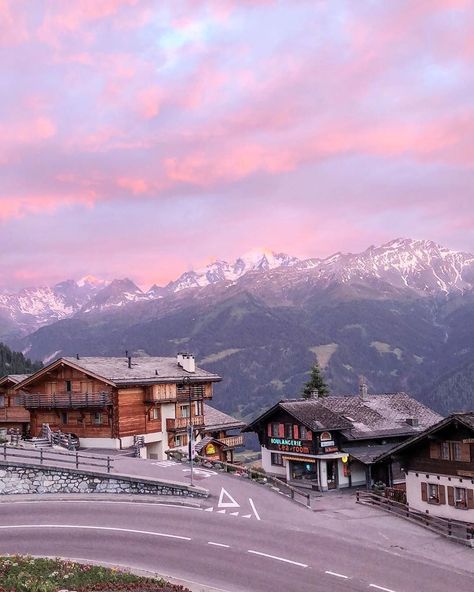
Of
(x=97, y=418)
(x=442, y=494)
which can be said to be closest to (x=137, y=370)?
(x=97, y=418)

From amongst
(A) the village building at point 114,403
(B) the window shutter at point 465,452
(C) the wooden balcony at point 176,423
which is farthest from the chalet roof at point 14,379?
(B) the window shutter at point 465,452

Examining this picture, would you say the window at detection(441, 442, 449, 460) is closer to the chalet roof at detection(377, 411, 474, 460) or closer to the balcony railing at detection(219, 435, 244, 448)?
the chalet roof at detection(377, 411, 474, 460)

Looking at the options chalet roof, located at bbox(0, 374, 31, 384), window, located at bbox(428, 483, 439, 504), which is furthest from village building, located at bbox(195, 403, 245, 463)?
window, located at bbox(428, 483, 439, 504)

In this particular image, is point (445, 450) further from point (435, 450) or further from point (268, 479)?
point (268, 479)

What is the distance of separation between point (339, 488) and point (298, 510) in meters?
17.5

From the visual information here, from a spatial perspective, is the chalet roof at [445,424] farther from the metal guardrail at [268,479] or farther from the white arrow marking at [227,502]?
the white arrow marking at [227,502]

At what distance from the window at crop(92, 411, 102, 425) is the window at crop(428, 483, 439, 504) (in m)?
29.8

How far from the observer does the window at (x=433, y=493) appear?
4512 cm

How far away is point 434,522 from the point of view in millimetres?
41625

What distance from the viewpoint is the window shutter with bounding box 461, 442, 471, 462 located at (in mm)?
42969

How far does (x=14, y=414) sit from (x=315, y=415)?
29862mm

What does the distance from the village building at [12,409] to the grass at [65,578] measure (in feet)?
138

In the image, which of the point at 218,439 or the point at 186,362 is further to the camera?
the point at 218,439

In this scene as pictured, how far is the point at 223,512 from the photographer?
39844 mm
